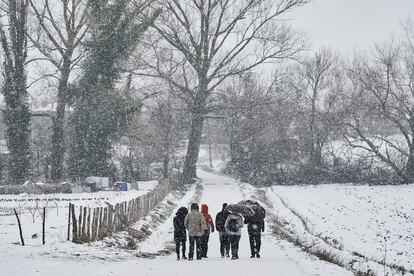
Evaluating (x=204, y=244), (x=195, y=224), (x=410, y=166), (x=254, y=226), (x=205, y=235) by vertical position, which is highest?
(x=410, y=166)

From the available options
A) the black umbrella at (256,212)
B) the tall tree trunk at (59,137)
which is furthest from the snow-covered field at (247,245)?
the tall tree trunk at (59,137)

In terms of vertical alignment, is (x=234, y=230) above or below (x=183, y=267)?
above

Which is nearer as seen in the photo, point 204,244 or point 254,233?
point 254,233

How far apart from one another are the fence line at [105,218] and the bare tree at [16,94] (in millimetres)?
16213

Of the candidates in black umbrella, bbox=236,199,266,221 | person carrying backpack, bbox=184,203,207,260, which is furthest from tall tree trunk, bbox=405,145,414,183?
person carrying backpack, bbox=184,203,207,260

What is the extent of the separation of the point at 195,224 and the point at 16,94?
28891mm

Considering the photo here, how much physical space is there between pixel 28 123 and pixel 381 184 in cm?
3000

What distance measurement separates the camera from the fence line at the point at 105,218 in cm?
1493

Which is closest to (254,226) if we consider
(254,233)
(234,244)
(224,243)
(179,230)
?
(254,233)

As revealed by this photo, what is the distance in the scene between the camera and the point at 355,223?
24.7m

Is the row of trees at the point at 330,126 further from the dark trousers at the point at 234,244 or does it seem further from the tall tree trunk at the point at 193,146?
the dark trousers at the point at 234,244

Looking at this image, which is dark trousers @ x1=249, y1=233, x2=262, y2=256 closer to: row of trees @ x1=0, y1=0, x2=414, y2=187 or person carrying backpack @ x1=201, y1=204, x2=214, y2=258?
person carrying backpack @ x1=201, y1=204, x2=214, y2=258

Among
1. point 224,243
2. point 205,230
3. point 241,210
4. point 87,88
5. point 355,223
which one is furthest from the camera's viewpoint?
point 87,88

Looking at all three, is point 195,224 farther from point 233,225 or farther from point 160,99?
point 160,99
